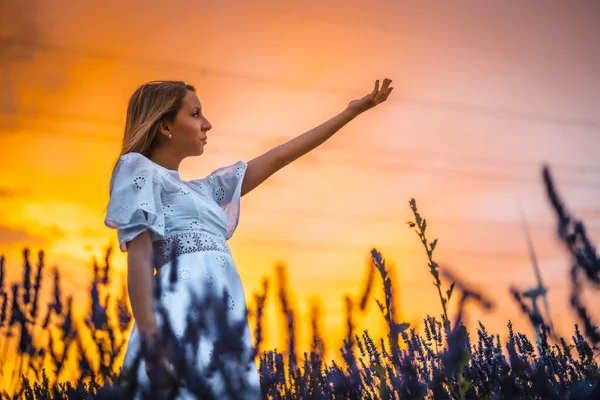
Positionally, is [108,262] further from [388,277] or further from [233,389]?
[233,389]

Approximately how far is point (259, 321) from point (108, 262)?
0.61m

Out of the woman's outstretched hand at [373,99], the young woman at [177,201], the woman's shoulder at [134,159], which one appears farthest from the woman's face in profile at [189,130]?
the woman's outstretched hand at [373,99]

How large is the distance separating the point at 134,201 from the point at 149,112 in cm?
59

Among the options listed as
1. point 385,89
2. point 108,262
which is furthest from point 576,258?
point 385,89

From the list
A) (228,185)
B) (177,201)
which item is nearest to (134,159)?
(177,201)

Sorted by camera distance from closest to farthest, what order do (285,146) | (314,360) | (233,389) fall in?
1. (233,389)
2. (314,360)
3. (285,146)

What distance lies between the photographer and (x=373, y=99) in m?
2.65

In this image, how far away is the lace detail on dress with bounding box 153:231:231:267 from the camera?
207cm

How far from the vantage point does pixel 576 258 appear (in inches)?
42.2

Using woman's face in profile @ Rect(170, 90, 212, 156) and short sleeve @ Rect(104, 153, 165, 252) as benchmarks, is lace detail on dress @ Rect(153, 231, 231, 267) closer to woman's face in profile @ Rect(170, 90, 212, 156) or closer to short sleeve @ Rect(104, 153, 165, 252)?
short sleeve @ Rect(104, 153, 165, 252)

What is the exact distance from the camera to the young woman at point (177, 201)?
187 centimetres

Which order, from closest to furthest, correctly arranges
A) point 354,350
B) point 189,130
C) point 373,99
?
point 354,350 → point 189,130 → point 373,99

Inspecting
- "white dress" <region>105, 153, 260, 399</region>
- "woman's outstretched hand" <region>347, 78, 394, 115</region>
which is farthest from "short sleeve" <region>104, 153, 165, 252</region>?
"woman's outstretched hand" <region>347, 78, 394, 115</region>

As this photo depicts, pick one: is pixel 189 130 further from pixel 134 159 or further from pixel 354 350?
pixel 354 350
